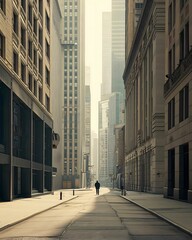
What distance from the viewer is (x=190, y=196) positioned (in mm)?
36969

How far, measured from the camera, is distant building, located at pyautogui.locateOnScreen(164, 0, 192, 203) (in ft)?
126

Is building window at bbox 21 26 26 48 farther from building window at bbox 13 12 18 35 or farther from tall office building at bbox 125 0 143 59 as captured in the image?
tall office building at bbox 125 0 143 59

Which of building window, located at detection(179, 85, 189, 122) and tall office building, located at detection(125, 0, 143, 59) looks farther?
tall office building, located at detection(125, 0, 143, 59)

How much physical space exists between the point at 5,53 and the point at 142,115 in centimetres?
4692

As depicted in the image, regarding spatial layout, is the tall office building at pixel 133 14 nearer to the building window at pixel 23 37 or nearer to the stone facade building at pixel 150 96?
the stone facade building at pixel 150 96

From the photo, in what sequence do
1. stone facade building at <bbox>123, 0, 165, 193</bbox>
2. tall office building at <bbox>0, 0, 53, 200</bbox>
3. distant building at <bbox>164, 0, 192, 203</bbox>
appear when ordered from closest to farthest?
distant building at <bbox>164, 0, 192, 203</bbox>
tall office building at <bbox>0, 0, 53, 200</bbox>
stone facade building at <bbox>123, 0, 165, 193</bbox>

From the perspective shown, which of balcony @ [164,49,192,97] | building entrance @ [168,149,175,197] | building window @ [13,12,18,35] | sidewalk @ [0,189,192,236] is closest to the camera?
sidewalk @ [0,189,192,236]

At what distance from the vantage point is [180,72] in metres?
41.0

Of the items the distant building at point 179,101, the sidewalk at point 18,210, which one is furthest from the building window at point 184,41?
the sidewalk at point 18,210

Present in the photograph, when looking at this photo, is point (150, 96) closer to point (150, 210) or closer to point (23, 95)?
point (23, 95)

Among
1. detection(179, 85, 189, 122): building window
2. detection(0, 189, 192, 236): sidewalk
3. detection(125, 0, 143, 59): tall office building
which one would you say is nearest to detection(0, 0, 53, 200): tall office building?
detection(0, 189, 192, 236): sidewalk

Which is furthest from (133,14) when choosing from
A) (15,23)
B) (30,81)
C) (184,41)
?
(184,41)

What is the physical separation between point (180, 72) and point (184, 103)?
2782 millimetres

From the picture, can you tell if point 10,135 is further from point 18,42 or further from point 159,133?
point 159,133
